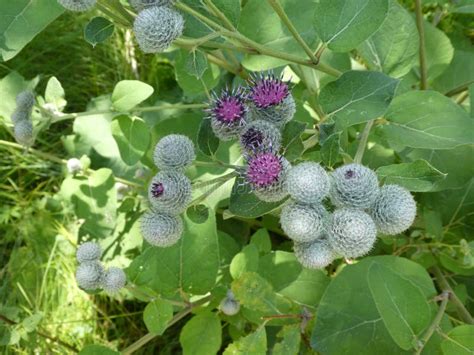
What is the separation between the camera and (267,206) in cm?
171

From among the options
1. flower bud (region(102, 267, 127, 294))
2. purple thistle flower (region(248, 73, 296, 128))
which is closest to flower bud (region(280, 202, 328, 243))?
purple thistle flower (region(248, 73, 296, 128))

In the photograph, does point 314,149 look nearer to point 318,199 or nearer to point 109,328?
point 318,199

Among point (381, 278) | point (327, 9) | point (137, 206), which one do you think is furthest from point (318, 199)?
point (137, 206)

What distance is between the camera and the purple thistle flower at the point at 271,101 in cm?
164

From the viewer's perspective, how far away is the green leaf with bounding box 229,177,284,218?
5.54 ft

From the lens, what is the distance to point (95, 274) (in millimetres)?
1894

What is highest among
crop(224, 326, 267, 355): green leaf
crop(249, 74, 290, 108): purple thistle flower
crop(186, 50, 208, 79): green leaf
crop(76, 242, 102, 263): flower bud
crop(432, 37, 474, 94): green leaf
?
crop(186, 50, 208, 79): green leaf

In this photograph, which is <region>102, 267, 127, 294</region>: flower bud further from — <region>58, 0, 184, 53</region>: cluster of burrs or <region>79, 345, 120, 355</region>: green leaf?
<region>58, 0, 184, 53</region>: cluster of burrs

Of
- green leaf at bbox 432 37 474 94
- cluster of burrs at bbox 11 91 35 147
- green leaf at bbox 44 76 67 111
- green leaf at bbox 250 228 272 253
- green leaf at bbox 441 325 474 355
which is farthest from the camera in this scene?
green leaf at bbox 432 37 474 94

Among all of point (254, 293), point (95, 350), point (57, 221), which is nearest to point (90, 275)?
point (95, 350)

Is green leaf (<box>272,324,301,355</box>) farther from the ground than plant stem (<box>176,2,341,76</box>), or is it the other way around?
plant stem (<box>176,2,341,76</box>)

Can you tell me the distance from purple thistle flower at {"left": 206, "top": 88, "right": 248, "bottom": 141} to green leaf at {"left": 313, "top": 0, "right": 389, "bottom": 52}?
0.35m

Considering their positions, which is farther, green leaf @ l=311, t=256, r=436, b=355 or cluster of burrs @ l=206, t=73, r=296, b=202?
green leaf @ l=311, t=256, r=436, b=355

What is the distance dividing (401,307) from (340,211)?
1.41 feet
